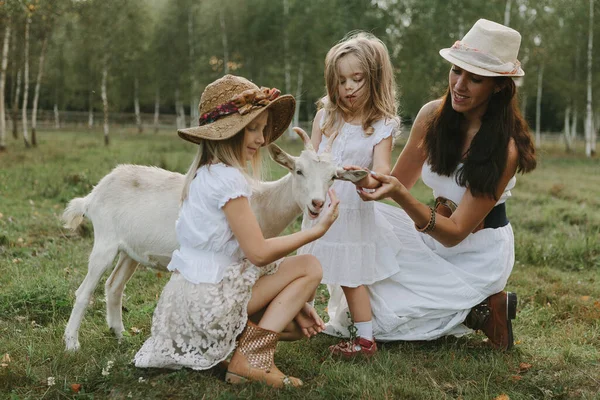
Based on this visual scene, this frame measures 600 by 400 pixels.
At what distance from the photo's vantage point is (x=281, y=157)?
369cm

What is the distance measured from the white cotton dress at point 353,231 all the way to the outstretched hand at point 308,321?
57 centimetres

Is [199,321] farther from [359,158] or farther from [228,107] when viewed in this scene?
[359,158]

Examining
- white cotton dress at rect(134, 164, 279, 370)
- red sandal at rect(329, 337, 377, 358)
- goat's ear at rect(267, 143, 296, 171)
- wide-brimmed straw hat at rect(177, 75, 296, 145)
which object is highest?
wide-brimmed straw hat at rect(177, 75, 296, 145)

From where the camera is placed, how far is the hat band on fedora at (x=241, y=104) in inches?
129

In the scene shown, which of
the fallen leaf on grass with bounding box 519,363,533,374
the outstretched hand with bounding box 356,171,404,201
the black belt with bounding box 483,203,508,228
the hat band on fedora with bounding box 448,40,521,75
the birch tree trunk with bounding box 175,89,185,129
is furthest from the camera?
the birch tree trunk with bounding box 175,89,185,129

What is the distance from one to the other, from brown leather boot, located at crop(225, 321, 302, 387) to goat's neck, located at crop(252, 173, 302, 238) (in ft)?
2.87

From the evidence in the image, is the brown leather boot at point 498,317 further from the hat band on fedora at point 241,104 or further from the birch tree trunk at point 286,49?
the birch tree trunk at point 286,49

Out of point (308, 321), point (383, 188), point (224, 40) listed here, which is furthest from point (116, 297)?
point (224, 40)

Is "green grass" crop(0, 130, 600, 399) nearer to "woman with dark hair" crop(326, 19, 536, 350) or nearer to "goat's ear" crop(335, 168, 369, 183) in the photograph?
"woman with dark hair" crop(326, 19, 536, 350)

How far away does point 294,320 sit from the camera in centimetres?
354

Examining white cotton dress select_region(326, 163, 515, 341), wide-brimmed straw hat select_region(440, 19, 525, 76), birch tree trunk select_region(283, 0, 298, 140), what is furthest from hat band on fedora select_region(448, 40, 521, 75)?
birch tree trunk select_region(283, 0, 298, 140)

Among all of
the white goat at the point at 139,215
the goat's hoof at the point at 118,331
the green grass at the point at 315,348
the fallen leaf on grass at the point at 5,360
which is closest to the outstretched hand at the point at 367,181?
the white goat at the point at 139,215

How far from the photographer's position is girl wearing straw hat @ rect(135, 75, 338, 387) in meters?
3.20

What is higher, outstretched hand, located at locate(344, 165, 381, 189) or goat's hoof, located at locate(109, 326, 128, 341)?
outstretched hand, located at locate(344, 165, 381, 189)
